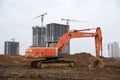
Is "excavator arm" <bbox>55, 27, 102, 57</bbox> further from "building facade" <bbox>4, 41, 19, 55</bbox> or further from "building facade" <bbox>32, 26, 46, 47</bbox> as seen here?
"building facade" <bbox>4, 41, 19, 55</bbox>

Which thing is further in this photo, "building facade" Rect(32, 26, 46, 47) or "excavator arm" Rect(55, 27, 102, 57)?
"building facade" Rect(32, 26, 46, 47)

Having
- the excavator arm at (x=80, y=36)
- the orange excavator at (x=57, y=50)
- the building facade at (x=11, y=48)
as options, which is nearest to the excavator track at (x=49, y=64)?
the orange excavator at (x=57, y=50)

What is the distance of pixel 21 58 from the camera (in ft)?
132

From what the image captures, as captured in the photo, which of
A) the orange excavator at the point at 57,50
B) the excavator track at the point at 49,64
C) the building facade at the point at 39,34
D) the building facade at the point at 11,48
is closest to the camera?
the orange excavator at the point at 57,50

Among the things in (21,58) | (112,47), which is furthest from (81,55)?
(112,47)

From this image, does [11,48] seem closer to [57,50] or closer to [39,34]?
[39,34]

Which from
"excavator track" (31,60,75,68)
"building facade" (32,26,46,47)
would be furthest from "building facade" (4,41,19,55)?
"excavator track" (31,60,75,68)

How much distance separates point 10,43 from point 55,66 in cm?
7186

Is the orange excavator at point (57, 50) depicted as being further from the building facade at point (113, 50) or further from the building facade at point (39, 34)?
the building facade at point (113, 50)

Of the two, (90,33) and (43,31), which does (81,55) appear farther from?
(43,31)

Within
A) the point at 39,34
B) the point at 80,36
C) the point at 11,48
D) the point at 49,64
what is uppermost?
the point at 39,34

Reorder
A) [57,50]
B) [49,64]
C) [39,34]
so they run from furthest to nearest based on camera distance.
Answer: [39,34] → [49,64] → [57,50]

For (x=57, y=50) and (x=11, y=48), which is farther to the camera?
(x=11, y=48)

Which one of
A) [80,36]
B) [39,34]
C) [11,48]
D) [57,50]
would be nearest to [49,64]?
[57,50]
